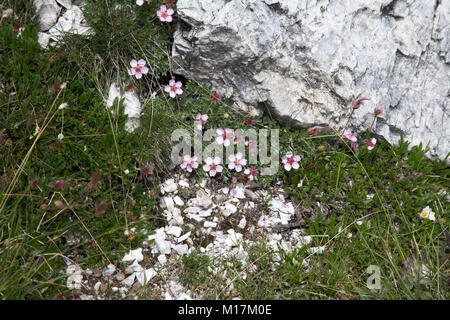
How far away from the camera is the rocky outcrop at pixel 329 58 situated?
3.96 meters

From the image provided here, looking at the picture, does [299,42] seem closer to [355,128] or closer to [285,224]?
[355,128]

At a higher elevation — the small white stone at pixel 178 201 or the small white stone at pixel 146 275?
the small white stone at pixel 178 201

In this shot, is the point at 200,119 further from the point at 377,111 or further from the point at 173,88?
the point at 377,111

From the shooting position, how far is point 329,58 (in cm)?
409

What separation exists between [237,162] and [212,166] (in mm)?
246

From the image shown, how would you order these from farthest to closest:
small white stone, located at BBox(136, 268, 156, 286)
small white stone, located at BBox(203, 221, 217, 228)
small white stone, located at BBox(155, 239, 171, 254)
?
small white stone, located at BBox(203, 221, 217, 228), small white stone, located at BBox(155, 239, 171, 254), small white stone, located at BBox(136, 268, 156, 286)

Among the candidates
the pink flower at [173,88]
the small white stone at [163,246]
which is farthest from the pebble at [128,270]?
the pink flower at [173,88]

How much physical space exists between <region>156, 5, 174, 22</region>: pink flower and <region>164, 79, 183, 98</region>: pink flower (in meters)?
0.59

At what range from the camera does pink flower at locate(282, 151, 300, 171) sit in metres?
3.96

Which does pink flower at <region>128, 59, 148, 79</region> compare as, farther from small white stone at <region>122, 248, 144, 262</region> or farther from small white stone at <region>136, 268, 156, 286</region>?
small white stone at <region>136, 268, 156, 286</region>

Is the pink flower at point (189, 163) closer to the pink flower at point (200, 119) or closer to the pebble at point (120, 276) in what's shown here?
the pink flower at point (200, 119)

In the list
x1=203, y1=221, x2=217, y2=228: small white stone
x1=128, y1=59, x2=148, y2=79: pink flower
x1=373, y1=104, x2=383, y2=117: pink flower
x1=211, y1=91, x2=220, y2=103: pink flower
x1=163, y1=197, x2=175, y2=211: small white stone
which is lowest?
x1=203, y1=221, x2=217, y2=228: small white stone

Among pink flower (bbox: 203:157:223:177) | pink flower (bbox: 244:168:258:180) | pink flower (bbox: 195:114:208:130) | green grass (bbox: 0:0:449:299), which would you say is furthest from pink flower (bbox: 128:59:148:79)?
pink flower (bbox: 244:168:258:180)

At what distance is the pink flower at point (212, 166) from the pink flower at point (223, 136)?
0.54ft
